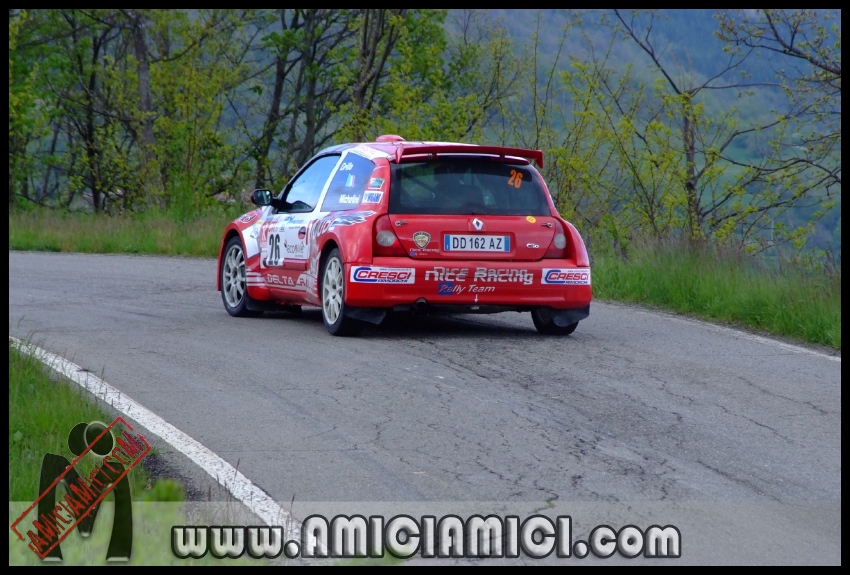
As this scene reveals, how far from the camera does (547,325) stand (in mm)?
10047

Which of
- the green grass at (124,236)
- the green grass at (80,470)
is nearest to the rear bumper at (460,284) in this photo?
the green grass at (80,470)

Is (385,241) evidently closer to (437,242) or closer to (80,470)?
(437,242)

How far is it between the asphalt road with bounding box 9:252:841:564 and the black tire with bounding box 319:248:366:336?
0.13 metres

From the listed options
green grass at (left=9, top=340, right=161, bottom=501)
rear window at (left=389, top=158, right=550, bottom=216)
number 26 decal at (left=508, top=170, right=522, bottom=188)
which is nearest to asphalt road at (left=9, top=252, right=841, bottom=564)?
green grass at (left=9, top=340, right=161, bottom=501)

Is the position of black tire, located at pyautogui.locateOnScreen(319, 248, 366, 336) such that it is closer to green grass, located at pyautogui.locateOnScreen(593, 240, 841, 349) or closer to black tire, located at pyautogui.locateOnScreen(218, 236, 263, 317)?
black tire, located at pyautogui.locateOnScreen(218, 236, 263, 317)

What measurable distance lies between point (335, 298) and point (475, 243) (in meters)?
1.25

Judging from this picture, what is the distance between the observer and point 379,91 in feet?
96.8

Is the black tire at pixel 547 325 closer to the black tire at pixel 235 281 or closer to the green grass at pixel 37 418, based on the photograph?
the black tire at pixel 235 281

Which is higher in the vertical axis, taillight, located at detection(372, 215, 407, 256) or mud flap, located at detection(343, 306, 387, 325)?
taillight, located at detection(372, 215, 407, 256)

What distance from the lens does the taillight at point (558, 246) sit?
9.80 m

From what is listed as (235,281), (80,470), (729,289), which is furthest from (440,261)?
(80,470)

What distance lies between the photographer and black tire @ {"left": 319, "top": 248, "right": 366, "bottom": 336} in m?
9.52

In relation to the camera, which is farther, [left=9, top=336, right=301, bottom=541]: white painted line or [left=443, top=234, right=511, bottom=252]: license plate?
[left=443, top=234, right=511, bottom=252]: license plate

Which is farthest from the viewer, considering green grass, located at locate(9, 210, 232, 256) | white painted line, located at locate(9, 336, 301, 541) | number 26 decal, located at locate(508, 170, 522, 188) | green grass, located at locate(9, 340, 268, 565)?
green grass, located at locate(9, 210, 232, 256)
